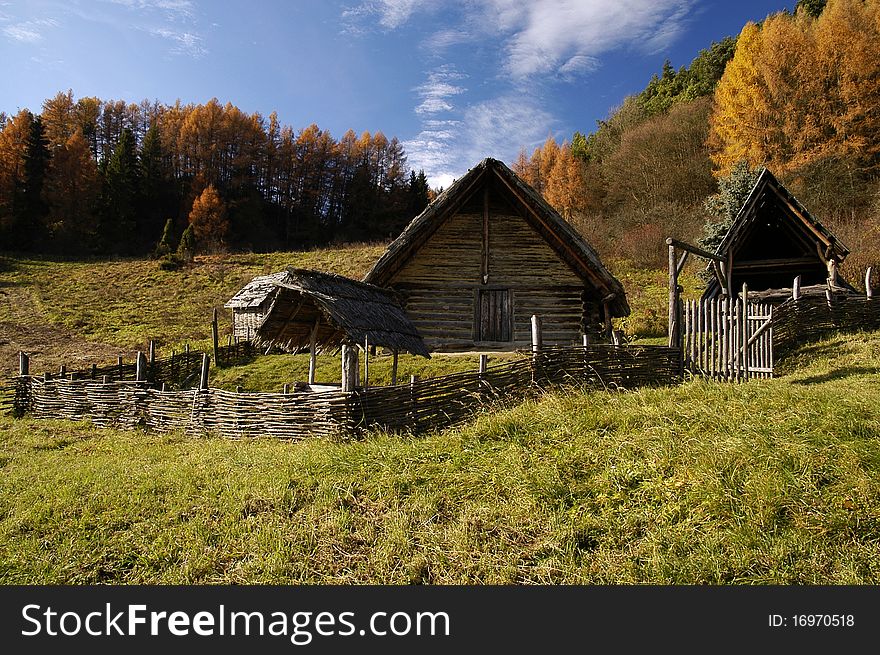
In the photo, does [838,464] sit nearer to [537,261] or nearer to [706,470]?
[706,470]

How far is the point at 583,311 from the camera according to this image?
14242mm

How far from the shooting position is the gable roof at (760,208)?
15844 millimetres

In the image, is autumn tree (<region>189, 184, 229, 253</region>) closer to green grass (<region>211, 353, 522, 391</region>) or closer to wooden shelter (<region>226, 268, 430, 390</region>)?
green grass (<region>211, 353, 522, 391</region>)

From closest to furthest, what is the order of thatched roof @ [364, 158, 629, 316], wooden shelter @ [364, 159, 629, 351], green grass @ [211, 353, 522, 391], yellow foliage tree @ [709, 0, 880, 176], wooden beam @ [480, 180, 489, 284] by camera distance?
thatched roof @ [364, 158, 629, 316], wooden beam @ [480, 180, 489, 284], wooden shelter @ [364, 159, 629, 351], green grass @ [211, 353, 522, 391], yellow foliage tree @ [709, 0, 880, 176]

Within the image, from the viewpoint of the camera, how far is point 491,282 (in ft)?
46.7

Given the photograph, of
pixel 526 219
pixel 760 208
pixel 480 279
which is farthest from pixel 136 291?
pixel 760 208

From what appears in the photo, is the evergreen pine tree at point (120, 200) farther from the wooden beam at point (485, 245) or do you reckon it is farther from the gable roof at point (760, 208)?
the gable roof at point (760, 208)

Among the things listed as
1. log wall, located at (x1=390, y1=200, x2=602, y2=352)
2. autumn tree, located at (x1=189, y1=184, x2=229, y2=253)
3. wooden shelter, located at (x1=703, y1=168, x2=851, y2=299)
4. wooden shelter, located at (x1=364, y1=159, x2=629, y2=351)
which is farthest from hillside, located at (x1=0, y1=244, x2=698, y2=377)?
autumn tree, located at (x1=189, y1=184, x2=229, y2=253)

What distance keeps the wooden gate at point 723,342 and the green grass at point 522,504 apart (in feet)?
9.54

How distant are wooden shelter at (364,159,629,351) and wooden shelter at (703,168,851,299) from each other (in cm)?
459

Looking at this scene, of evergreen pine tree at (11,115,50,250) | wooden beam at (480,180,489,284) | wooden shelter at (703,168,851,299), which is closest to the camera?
wooden beam at (480,180,489,284)

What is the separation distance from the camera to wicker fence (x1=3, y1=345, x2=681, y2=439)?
788cm

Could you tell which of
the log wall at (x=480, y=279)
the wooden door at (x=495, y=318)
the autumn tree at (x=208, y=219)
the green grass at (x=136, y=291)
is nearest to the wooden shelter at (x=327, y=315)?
the log wall at (x=480, y=279)

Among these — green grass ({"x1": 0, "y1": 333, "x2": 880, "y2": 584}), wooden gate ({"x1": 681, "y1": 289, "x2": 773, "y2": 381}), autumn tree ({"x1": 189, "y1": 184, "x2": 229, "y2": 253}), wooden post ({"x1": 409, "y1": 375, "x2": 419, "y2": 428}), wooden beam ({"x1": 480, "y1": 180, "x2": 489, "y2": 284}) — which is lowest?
green grass ({"x1": 0, "y1": 333, "x2": 880, "y2": 584})
